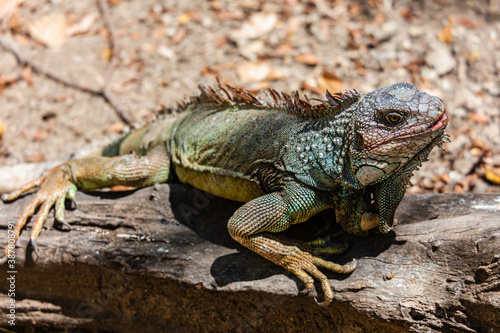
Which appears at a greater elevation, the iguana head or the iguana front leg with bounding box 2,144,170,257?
the iguana head

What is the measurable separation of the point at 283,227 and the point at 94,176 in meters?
2.11

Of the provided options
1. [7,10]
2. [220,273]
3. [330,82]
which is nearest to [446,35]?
[330,82]

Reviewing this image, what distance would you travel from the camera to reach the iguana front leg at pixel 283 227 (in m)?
3.19

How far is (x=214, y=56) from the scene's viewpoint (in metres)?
7.52

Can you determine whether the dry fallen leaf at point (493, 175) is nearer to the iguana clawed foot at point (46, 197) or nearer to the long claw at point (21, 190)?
the iguana clawed foot at point (46, 197)

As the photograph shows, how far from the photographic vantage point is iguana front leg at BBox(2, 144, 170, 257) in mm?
4094

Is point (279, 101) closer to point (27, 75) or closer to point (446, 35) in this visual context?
point (446, 35)

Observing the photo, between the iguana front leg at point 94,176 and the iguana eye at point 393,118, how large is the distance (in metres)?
2.38

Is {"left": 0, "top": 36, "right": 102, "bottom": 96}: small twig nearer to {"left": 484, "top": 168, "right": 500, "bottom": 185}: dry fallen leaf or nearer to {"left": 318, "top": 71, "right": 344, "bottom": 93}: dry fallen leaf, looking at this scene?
{"left": 318, "top": 71, "right": 344, "bottom": 93}: dry fallen leaf

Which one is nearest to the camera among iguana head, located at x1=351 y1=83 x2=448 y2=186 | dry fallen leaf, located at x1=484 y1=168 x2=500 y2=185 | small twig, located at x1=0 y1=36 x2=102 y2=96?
iguana head, located at x1=351 y1=83 x2=448 y2=186

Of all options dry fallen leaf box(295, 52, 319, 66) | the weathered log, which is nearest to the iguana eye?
the weathered log

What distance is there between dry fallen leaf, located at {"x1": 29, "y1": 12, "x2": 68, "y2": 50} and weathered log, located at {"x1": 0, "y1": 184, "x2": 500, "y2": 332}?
4.97 metres

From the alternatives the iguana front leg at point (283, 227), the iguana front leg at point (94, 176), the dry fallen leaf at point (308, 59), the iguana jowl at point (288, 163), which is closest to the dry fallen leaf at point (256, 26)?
the dry fallen leaf at point (308, 59)

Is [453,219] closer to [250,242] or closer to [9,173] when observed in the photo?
[250,242]
